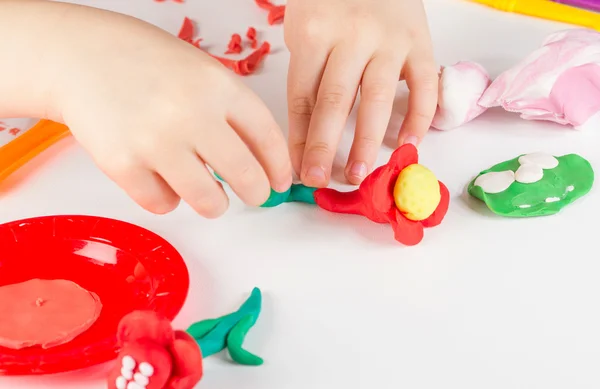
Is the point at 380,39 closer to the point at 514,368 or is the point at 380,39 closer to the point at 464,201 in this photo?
the point at 464,201

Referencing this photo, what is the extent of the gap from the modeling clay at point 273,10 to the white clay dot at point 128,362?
0.56m

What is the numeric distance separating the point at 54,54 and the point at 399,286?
29 centimetres

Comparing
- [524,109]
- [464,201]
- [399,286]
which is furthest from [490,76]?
[399,286]

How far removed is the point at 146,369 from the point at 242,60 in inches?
18.2

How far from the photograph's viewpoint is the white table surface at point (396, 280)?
46 cm

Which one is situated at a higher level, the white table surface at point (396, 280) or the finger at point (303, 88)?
the finger at point (303, 88)

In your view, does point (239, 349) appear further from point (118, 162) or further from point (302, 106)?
point (302, 106)

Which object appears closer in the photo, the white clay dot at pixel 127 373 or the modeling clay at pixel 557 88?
the white clay dot at pixel 127 373

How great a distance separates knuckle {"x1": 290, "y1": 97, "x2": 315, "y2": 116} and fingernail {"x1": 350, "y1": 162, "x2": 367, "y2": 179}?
80 millimetres

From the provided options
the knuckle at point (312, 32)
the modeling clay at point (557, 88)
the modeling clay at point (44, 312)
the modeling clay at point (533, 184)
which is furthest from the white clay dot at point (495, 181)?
the modeling clay at point (44, 312)

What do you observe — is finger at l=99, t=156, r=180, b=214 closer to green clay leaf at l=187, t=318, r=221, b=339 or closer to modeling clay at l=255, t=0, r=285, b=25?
green clay leaf at l=187, t=318, r=221, b=339

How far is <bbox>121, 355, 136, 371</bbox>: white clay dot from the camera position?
16.0 inches

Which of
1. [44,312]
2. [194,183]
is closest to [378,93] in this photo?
[194,183]

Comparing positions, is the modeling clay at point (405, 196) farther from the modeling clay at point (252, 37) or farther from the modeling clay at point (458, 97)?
the modeling clay at point (252, 37)
